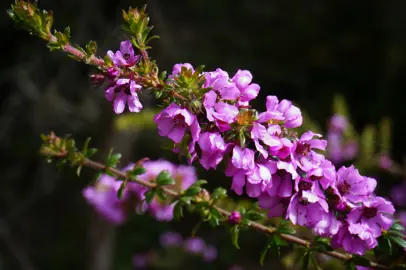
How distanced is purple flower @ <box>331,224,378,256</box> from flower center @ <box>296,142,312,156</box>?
0.18 metres

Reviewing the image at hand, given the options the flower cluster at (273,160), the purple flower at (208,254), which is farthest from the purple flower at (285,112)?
the purple flower at (208,254)

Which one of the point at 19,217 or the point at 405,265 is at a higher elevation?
the point at 405,265

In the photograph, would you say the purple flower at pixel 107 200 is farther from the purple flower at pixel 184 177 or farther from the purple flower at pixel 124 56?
the purple flower at pixel 124 56

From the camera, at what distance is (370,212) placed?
3.63 feet

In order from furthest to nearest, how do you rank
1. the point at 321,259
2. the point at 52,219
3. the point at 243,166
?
the point at 52,219 < the point at 321,259 < the point at 243,166

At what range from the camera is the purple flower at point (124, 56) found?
1043 millimetres

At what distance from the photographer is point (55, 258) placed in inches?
256

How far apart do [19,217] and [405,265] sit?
6.34m

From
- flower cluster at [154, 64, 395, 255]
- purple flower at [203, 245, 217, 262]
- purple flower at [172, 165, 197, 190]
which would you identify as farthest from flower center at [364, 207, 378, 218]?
purple flower at [203, 245, 217, 262]

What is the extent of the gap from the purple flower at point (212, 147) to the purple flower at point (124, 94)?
16cm

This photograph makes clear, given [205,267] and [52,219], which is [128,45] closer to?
[205,267]

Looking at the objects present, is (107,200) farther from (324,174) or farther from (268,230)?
(324,174)

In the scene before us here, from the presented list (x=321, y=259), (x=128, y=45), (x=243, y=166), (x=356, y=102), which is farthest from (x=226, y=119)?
(x=356, y=102)

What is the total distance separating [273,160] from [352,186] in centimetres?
19
